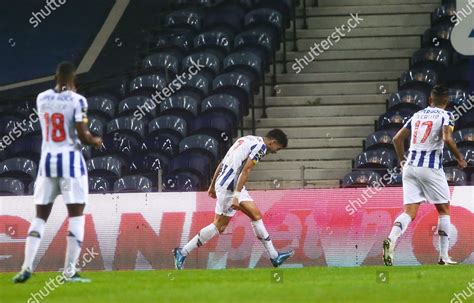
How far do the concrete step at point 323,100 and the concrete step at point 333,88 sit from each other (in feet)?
0.53

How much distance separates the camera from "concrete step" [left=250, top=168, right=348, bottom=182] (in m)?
23.8

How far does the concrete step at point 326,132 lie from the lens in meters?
24.9

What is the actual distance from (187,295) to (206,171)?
10.00 metres

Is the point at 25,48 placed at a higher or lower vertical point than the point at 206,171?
higher

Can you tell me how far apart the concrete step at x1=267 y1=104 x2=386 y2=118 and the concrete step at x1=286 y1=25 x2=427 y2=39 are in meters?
2.25

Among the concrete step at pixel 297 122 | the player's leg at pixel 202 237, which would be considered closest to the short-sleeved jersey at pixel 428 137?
the player's leg at pixel 202 237

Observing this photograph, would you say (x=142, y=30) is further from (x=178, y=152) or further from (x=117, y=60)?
(x=178, y=152)

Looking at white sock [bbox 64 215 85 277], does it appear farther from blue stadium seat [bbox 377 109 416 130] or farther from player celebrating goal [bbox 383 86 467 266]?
blue stadium seat [bbox 377 109 416 130]

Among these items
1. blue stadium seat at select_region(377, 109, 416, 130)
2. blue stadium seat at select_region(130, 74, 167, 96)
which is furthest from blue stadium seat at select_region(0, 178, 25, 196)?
blue stadium seat at select_region(377, 109, 416, 130)

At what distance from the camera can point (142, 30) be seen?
28.1m

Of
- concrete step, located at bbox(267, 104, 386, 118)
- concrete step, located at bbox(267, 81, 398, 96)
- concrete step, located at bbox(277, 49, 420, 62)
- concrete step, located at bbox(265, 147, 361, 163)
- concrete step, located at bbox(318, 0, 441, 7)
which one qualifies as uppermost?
concrete step, located at bbox(318, 0, 441, 7)

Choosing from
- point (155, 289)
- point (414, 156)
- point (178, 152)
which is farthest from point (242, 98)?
point (155, 289)

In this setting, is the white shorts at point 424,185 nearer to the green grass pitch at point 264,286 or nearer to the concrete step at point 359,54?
the green grass pitch at point 264,286

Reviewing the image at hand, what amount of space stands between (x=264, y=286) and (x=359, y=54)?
13.6 metres
